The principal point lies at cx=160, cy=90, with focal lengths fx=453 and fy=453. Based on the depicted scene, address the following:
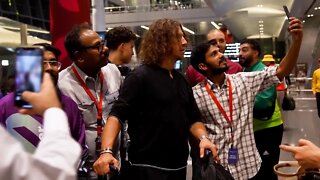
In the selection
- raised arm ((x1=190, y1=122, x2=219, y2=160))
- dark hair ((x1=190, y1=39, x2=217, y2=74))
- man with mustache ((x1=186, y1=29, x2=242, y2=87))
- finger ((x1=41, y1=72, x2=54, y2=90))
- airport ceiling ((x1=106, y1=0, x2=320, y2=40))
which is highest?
finger ((x1=41, y1=72, x2=54, y2=90))

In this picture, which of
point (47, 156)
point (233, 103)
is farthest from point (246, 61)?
point (47, 156)

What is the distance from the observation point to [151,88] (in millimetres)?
2582

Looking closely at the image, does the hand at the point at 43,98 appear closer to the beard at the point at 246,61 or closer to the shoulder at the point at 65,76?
the shoulder at the point at 65,76

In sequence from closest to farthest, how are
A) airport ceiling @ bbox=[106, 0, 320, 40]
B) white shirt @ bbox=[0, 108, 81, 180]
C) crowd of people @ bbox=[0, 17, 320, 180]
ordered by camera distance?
white shirt @ bbox=[0, 108, 81, 180] → crowd of people @ bbox=[0, 17, 320, 180] → airport ceiling @ bbox=[106, 0, 320, 40]

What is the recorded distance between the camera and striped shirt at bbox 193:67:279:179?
311 cm

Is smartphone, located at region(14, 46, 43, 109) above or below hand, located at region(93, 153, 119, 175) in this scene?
above

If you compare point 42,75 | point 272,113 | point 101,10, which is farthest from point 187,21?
point 42,75

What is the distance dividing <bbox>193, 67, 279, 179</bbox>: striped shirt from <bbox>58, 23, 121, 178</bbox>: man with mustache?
65 cm

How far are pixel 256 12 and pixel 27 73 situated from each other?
3162 cm

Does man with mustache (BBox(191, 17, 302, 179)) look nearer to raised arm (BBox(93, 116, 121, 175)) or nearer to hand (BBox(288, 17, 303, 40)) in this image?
hand (BBox(288, 17, 303, 40))

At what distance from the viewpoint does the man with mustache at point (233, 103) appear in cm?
310

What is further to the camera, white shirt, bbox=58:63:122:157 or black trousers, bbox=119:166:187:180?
white shirt, bbox=58:63:122:157

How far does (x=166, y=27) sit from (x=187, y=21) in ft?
93.1

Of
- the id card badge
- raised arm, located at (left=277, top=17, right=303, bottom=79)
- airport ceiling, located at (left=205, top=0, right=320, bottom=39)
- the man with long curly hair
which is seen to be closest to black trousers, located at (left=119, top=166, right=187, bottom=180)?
the man with long curly hair
